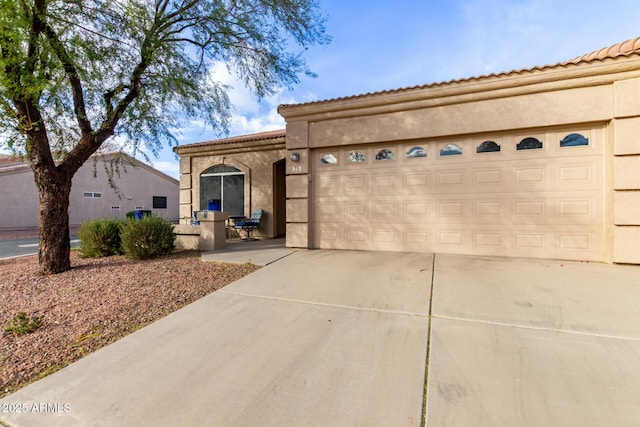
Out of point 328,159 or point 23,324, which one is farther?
point 328,159

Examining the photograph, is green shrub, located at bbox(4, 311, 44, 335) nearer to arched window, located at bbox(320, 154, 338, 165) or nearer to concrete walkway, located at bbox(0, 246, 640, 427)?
concrete walkway, located at bbox(0, 246, 640, 427)

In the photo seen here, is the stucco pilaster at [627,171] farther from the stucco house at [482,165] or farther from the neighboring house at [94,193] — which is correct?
the neighboring house at [94,193]

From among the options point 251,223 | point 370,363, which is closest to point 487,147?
point 370,363

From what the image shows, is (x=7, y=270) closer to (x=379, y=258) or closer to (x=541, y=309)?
(x=379, y=258)

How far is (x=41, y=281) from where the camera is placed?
5.06 m

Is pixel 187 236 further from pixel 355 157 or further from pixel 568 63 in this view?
pixel 568 63

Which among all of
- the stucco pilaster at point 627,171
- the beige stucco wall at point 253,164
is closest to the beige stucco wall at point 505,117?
the stucco pilaster at point 627,171

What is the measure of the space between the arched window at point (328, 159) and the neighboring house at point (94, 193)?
9.37 meters

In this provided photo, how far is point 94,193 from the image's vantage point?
65.5 ft

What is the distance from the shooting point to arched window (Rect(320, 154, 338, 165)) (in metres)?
7.16

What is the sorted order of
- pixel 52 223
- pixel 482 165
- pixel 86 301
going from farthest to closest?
1. pixel 482 165
2. pixel 52 223
3. pixel 86 301

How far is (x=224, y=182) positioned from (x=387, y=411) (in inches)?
401

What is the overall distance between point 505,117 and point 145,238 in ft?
27.9

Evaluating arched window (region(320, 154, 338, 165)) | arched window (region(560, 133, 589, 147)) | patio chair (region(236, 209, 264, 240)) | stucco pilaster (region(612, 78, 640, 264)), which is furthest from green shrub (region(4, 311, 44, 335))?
stucco pilaster (region(612, 78, 640, 264))
